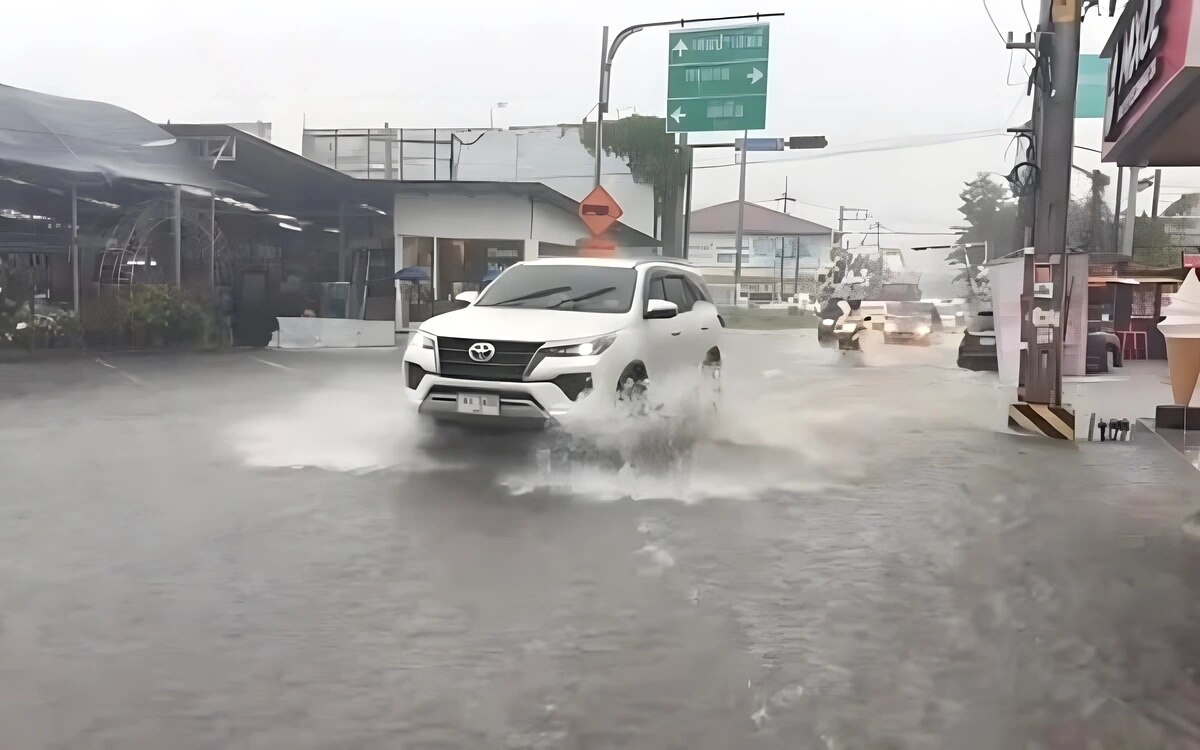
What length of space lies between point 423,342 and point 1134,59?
25.9 ft

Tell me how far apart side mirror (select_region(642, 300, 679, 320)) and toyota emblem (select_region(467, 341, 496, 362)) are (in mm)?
1836

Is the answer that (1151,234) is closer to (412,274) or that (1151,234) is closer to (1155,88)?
(412,274)

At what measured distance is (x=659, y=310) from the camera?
35.9 ft

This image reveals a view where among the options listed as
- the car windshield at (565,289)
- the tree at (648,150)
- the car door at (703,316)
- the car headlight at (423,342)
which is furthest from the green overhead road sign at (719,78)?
the tree at (648,150)

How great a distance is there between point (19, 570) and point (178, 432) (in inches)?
212

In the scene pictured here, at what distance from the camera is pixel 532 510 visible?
7.57 meters

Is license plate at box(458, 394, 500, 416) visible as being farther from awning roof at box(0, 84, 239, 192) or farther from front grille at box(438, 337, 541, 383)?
awning roof at box(0, 84, 239, 192)

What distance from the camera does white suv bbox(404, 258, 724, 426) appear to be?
9.71 meters

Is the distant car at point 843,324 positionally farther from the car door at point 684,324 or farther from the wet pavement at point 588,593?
the wet pavement at point 588,593

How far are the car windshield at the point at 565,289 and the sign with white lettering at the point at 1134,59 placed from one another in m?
5.25

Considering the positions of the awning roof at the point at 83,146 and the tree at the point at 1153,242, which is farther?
the tree at the point at 1153,242

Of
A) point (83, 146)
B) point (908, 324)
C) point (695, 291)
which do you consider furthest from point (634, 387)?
point (908, 324)

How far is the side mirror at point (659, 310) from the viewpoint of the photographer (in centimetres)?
1094

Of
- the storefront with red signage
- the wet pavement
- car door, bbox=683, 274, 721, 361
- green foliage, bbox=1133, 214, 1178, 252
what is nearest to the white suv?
the wet pavement
